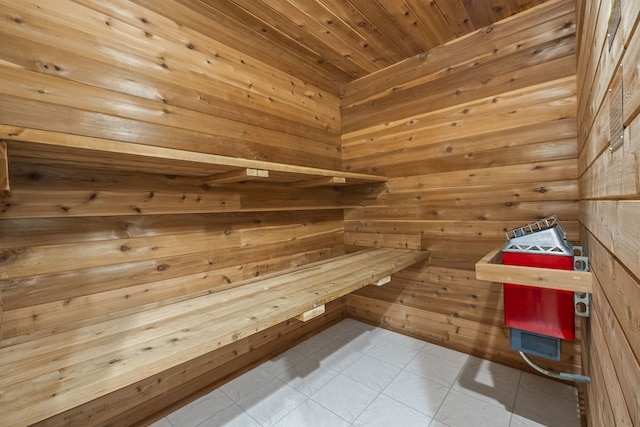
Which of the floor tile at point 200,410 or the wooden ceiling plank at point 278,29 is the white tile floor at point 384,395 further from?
the wooden ceiling plank at point 278,29

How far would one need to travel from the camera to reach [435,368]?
213cm

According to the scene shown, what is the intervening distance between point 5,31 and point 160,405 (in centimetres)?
210

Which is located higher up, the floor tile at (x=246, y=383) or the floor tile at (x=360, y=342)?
the floor tile at (x=360, y=342)

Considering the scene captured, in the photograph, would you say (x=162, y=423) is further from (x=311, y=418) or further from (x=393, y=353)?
(x=393, y=353)

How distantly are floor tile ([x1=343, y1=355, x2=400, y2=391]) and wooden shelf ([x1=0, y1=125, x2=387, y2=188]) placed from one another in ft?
5.06

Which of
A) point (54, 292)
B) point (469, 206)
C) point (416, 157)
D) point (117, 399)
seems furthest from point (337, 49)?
point (117, 399)

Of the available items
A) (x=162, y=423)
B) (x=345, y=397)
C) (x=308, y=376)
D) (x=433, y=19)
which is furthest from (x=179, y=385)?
(x=433, y=19)

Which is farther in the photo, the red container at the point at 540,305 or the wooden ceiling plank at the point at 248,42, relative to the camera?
the wooden ceiling plank at the point at 248,42

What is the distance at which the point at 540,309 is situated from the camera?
1478 millimetres

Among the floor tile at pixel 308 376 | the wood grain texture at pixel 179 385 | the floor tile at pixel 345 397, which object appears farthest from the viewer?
the floor tile at pixel 308 376

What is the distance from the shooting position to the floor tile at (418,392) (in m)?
1.76

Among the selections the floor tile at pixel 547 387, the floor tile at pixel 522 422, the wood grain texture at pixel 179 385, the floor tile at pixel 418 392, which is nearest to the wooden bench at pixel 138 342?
the wood grain texture at pixel 179 385

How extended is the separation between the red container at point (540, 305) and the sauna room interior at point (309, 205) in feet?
0.14

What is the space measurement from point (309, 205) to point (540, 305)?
181 cm
